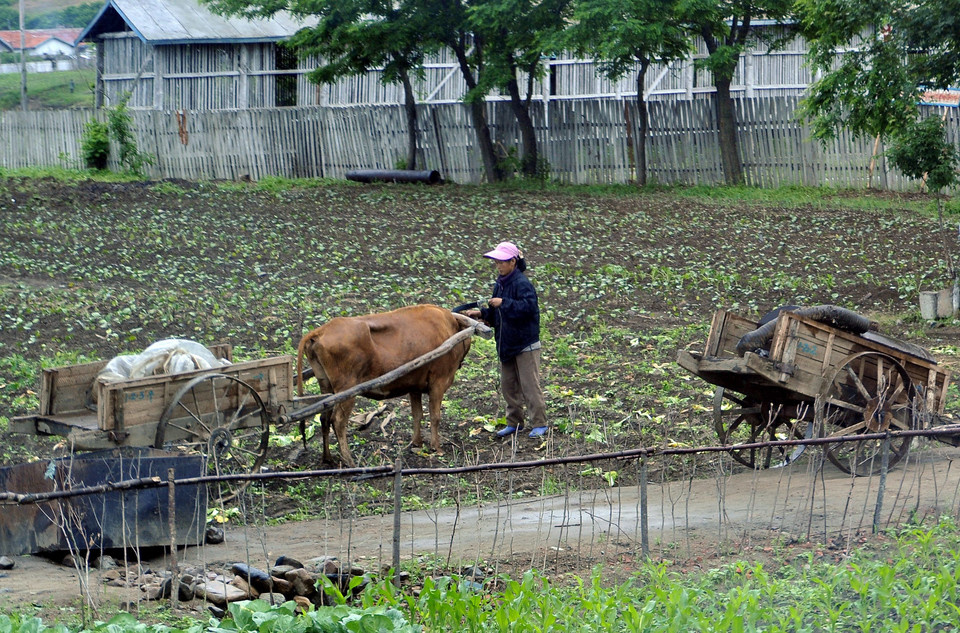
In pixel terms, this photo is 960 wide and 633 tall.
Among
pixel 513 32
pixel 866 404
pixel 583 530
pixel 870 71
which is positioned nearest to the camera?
pixel 583 530

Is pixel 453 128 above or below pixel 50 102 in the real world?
below

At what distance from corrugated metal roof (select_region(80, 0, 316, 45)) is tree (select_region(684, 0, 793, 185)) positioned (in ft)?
50.4

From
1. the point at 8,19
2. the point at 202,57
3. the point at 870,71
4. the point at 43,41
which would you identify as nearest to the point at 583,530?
the point at 870,71

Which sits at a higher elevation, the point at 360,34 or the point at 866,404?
the point at 360,34

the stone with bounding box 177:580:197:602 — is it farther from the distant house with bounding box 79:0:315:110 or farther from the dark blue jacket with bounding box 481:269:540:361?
the distant house with bounding box 79:0:315:110

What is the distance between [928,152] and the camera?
54.1ft

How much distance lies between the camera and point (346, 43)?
28.0m

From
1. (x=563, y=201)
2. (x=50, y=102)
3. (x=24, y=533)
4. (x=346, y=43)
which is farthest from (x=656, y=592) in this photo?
(x=50, y=102)

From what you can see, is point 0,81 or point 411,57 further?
point 0,81

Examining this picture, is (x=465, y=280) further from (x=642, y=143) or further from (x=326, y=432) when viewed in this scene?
(x=642, y=143)

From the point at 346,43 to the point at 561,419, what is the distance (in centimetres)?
1906

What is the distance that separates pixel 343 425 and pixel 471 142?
2075 centimetres

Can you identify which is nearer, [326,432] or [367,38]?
[326,432]

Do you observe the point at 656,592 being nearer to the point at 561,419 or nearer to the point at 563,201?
the point at 561,419
